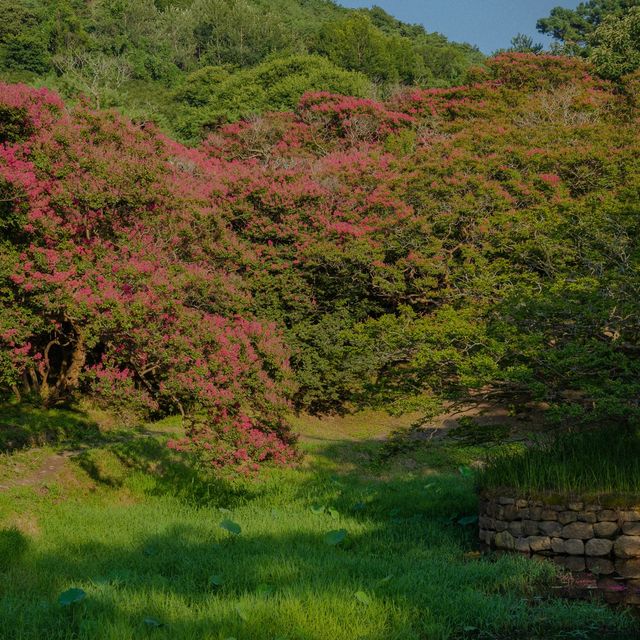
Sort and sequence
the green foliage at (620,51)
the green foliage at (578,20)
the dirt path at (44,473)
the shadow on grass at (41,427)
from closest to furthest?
the dirt path at (44,473) → the shadow on grass at (41,427) → the green foliage at (620,51) → the green foliage at (578,20)

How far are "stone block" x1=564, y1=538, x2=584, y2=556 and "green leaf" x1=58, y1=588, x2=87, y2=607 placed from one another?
17.7 ft

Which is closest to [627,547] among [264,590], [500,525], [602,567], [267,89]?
[602,567]

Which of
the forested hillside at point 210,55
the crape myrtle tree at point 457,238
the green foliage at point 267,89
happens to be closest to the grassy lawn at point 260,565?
the crape myrtle tree at point 457,238

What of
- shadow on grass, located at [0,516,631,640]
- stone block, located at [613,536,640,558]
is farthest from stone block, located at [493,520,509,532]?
stone block, located at [613,536,640,558]

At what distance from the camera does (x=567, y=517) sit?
7.99 metres

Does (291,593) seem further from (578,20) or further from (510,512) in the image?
(578,20)

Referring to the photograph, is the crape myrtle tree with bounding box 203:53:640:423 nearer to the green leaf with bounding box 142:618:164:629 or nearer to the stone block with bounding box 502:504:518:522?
the stone block with bounding box 502:504:518:522

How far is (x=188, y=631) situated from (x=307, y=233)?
17732 mm

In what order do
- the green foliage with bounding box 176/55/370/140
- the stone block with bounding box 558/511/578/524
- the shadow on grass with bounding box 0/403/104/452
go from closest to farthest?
1. the stone block with bounding box 558/511/578/524
2. the shadow on grass with bounding box 0/403/104/452
3. the green foliage with bounding box 176/55/370/140

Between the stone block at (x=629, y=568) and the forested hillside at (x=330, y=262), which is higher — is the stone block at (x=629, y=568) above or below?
below

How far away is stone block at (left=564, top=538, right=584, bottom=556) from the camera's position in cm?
782

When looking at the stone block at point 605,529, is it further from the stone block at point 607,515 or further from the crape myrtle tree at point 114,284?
the crape myrtle tree at point 114,284

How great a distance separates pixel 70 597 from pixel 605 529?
579 centimetres

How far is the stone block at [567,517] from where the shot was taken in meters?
7.96
